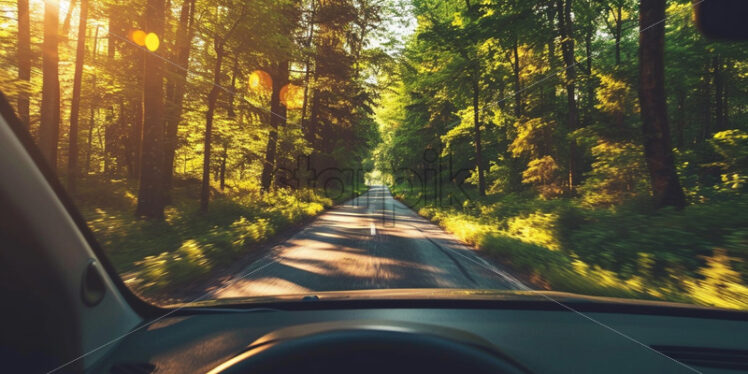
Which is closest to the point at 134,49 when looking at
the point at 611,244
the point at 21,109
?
the point at 21,109

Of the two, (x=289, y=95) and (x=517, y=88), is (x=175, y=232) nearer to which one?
(x=289, y=95)

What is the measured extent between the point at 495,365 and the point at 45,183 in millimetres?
1986

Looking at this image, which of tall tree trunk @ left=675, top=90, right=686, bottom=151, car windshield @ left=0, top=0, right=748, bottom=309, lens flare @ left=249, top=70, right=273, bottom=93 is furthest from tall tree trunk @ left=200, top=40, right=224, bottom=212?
tall tree trunk @ left=675, top=90, right=686, bottom=151

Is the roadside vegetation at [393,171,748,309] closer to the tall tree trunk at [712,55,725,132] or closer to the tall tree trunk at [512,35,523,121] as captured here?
the tall tree trunk at [512,35,523,121]

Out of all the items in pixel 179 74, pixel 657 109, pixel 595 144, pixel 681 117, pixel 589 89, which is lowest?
pixel 595 144

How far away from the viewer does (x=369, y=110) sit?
85.8ft

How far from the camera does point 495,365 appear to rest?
3.73 ft

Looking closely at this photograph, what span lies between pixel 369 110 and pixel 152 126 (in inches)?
686

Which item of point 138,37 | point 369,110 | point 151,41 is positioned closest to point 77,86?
point 138,37

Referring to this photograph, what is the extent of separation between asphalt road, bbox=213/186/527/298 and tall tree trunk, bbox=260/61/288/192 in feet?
31.5

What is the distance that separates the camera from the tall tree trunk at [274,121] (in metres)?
18.5

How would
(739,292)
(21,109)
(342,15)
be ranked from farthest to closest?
1. (342,15)
2. (21,109)
3. (739,292)

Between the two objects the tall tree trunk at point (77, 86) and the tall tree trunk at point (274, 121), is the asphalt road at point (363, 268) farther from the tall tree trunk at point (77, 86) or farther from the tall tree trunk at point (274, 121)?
the tall tree trunk at point (77, 86)

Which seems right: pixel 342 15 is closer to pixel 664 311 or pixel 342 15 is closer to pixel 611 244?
pixel 611 244
